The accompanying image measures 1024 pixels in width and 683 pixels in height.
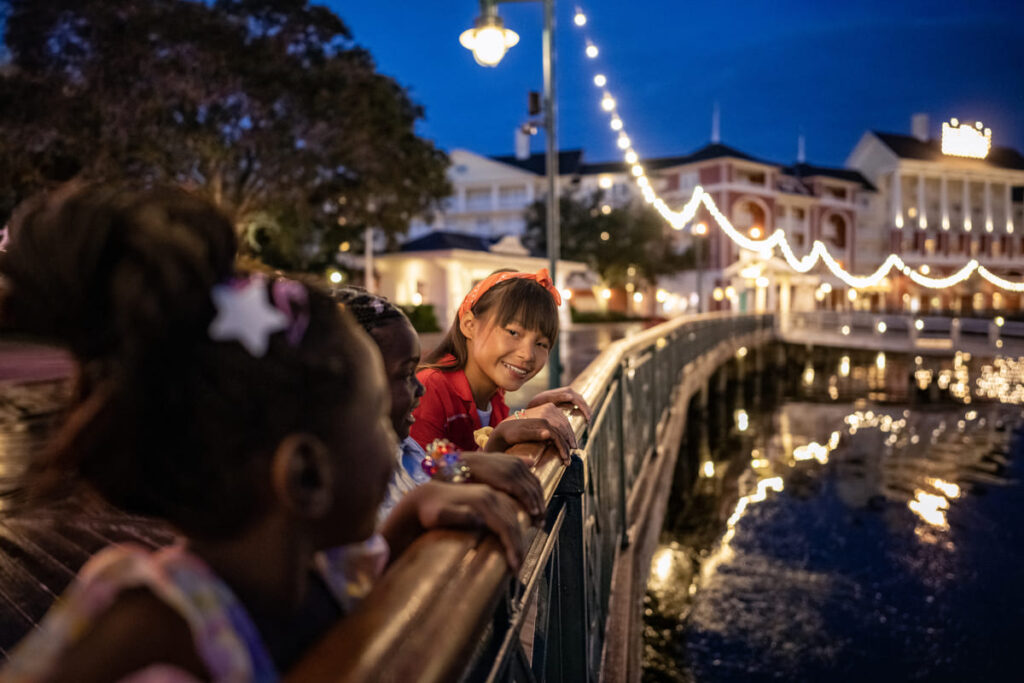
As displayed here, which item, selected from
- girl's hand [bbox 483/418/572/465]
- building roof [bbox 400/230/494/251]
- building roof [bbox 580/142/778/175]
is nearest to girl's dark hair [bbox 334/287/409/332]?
girl's hand [bbox 483/418/572/465]

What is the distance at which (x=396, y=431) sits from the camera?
6.43 feet

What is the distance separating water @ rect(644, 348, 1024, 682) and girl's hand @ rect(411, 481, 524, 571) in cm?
370

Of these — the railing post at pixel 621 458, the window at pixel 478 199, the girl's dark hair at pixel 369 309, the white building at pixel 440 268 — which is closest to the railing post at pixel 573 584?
the girl's dark hair at pixel 369 309

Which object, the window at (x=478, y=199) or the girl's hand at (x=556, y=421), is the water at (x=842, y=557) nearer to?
the girl's hand at (x=556, y=421)

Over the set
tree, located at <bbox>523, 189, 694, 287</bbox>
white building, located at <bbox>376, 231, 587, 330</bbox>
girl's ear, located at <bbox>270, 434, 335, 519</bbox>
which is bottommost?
girl's ear, located at <bbox>270, 434, 335, 519</bbox>

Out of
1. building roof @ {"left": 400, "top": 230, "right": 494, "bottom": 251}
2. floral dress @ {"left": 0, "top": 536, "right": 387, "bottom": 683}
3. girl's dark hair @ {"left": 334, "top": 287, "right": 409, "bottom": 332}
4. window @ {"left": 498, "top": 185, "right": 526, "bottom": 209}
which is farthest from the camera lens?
window @ {"left": 498, "top": 185, "right": 526, "bottom": 209}

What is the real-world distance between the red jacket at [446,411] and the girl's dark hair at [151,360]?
1782mm

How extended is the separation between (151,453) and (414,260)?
3063cm

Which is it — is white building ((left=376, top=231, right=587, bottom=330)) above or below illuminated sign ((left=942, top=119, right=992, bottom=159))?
below

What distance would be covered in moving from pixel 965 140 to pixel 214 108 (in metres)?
15.5

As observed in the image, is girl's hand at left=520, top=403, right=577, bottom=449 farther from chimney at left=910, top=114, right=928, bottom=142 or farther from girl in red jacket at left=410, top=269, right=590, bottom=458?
chimney at left=910, top=114, right=928, bottom=142

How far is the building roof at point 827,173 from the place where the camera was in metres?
51.4

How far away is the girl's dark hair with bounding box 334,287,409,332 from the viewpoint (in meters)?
1.89

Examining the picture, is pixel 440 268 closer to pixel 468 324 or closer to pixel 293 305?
pixel 468 324
